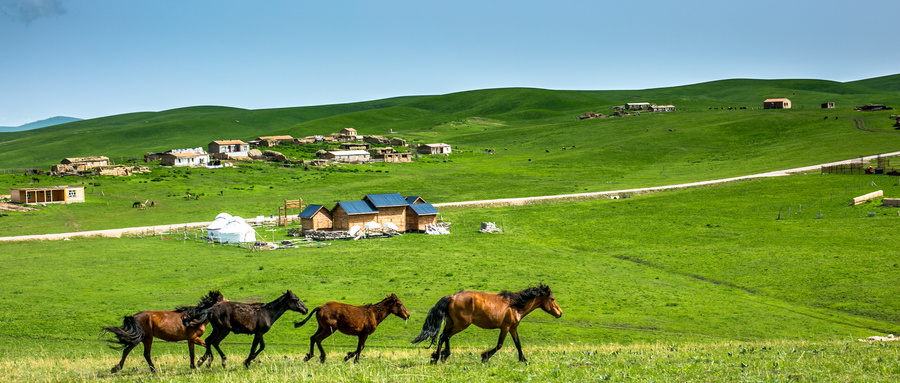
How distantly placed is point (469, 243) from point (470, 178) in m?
46.1

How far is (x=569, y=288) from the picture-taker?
38594 millimetres

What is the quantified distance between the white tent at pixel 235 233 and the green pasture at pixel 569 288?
2.33 meters

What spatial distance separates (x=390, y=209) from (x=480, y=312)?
44.4 m

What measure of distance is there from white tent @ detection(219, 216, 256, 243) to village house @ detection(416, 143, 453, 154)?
81.2 meters

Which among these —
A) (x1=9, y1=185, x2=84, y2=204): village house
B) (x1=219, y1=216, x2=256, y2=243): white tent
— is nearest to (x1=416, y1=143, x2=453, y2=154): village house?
(x1=9, y1=185, x2=84, y2=204): village house

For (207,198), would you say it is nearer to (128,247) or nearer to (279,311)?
(128,247)

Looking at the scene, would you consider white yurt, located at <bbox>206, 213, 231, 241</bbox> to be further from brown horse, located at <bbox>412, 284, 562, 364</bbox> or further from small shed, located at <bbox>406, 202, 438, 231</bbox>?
brown horse, located at <bbox>412, 284, 562, 364</bbox>

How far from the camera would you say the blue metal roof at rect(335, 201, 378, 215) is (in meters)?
59.0

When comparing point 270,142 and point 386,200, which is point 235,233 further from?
point 270,142

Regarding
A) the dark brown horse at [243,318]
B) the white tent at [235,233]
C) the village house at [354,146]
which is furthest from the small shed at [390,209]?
the village house at [354,146]

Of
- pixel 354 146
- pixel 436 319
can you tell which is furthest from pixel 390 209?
pixel 354 146

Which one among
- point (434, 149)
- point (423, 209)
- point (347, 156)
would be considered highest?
point (434, 149)

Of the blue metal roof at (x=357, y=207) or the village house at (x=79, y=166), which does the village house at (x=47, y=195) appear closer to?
the village house at (x=79, y=166)

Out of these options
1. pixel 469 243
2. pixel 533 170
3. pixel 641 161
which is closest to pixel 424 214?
pixel 469 243
